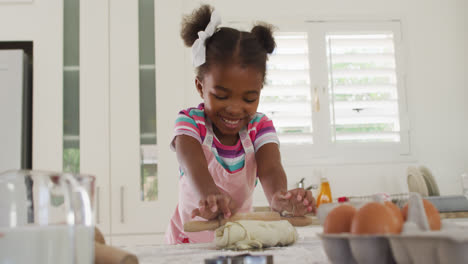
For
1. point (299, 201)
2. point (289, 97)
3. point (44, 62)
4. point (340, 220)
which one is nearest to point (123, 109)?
point (44, 62)

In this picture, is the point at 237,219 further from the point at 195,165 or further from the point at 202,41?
the point at 202,41

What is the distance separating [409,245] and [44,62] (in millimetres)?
2028

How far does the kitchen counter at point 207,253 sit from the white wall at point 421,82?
170cm

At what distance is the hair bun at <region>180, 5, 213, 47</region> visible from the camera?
1.27 m

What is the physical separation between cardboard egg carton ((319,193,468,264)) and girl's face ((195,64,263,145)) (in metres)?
0.69

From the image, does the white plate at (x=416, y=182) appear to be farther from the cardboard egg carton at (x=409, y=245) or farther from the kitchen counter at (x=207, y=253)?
the cardboard egg carton at (x=409, y=245)

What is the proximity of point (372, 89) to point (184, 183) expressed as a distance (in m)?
1.51

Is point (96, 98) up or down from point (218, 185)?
up

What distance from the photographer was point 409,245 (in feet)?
1.17

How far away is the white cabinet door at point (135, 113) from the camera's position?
6.55ft

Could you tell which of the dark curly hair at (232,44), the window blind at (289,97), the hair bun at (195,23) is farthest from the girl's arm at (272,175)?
the window blind at (289,97)

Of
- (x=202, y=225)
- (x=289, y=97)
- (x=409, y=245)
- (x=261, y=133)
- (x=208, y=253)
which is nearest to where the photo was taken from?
(x=409, y=245)

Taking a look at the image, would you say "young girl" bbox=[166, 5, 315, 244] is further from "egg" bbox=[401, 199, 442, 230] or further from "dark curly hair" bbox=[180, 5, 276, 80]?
"egg" bbox=[401, 199, 442, 230]

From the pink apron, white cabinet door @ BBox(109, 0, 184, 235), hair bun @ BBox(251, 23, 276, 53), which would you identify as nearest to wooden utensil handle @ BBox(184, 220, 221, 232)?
the pink apron
